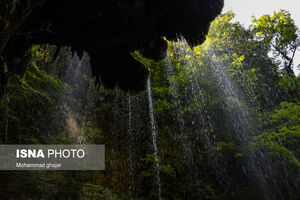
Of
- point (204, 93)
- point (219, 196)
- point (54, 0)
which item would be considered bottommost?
point (219, 196)

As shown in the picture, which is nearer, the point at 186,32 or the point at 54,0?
the point at 54,0

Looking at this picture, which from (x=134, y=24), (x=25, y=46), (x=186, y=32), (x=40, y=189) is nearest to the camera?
(x=25, y=46)

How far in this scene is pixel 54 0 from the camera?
2373 millimetres

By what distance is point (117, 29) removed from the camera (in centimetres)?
266

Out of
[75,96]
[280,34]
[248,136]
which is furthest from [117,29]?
[280,34]

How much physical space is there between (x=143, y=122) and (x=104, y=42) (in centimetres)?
850

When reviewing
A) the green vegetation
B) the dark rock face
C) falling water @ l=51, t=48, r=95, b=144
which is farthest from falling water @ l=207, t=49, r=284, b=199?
falling water @ l=51, t=48, r=95, b=144

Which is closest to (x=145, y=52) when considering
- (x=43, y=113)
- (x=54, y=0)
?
(x=54, y=0)

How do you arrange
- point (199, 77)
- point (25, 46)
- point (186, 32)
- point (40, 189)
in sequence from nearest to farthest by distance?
point (25, 46) → point (186, 32) → point (40, 189) → point (199, 77)

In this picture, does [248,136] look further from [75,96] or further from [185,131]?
[75,96]

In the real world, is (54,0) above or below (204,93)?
below

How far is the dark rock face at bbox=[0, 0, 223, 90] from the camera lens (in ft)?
7.82

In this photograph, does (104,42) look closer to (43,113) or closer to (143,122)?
(43,113)

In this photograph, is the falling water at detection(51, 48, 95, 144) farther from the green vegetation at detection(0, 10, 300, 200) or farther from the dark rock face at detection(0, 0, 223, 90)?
the dark rock face at detection(0, 0, 223, 90)
